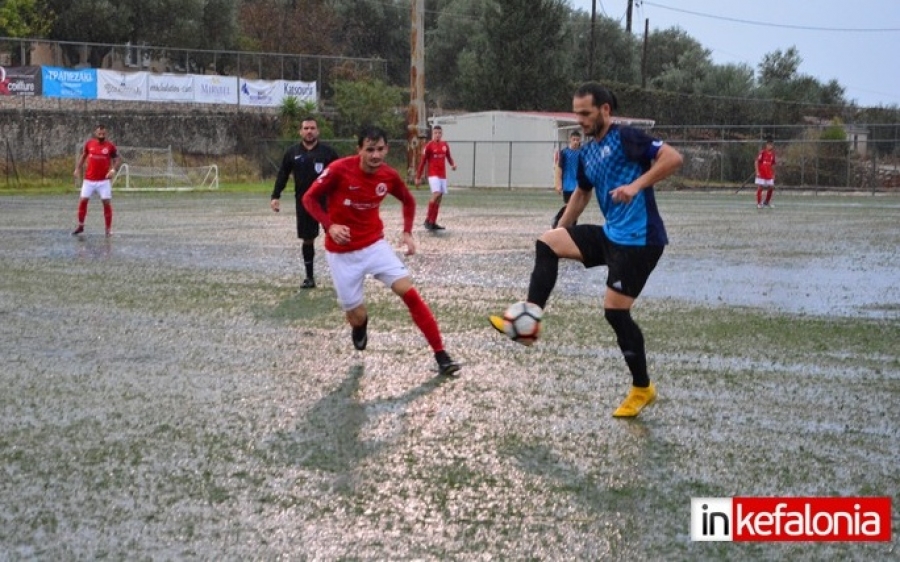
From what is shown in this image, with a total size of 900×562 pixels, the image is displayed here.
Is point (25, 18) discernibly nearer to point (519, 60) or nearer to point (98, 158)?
point (519, 60)

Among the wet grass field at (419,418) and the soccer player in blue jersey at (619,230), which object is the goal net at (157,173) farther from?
the soccer player in blue jersey at (619,230)

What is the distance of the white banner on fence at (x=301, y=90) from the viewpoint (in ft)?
174

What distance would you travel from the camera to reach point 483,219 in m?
27.1

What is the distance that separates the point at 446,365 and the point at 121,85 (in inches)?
1589

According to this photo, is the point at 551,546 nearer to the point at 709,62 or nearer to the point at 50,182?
the point at 50,182

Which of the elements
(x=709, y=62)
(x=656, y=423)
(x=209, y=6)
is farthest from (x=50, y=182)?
(x=709, y=62)

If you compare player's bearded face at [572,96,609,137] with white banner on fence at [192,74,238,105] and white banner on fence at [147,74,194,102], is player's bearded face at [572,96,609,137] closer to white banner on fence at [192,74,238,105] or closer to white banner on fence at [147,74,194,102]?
white banner on fence at [147,74,194,102]

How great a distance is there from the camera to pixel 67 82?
44.5 meters

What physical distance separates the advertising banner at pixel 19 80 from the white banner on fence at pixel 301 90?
459 inches

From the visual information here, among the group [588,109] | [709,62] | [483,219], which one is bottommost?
[483,219]

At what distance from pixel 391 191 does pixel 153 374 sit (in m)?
2.13

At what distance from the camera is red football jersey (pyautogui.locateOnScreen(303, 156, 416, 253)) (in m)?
9.03

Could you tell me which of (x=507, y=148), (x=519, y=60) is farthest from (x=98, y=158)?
(x=519, y=60)

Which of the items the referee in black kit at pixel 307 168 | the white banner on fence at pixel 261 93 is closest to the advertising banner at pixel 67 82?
the white banner on fence at pixel 261 93
